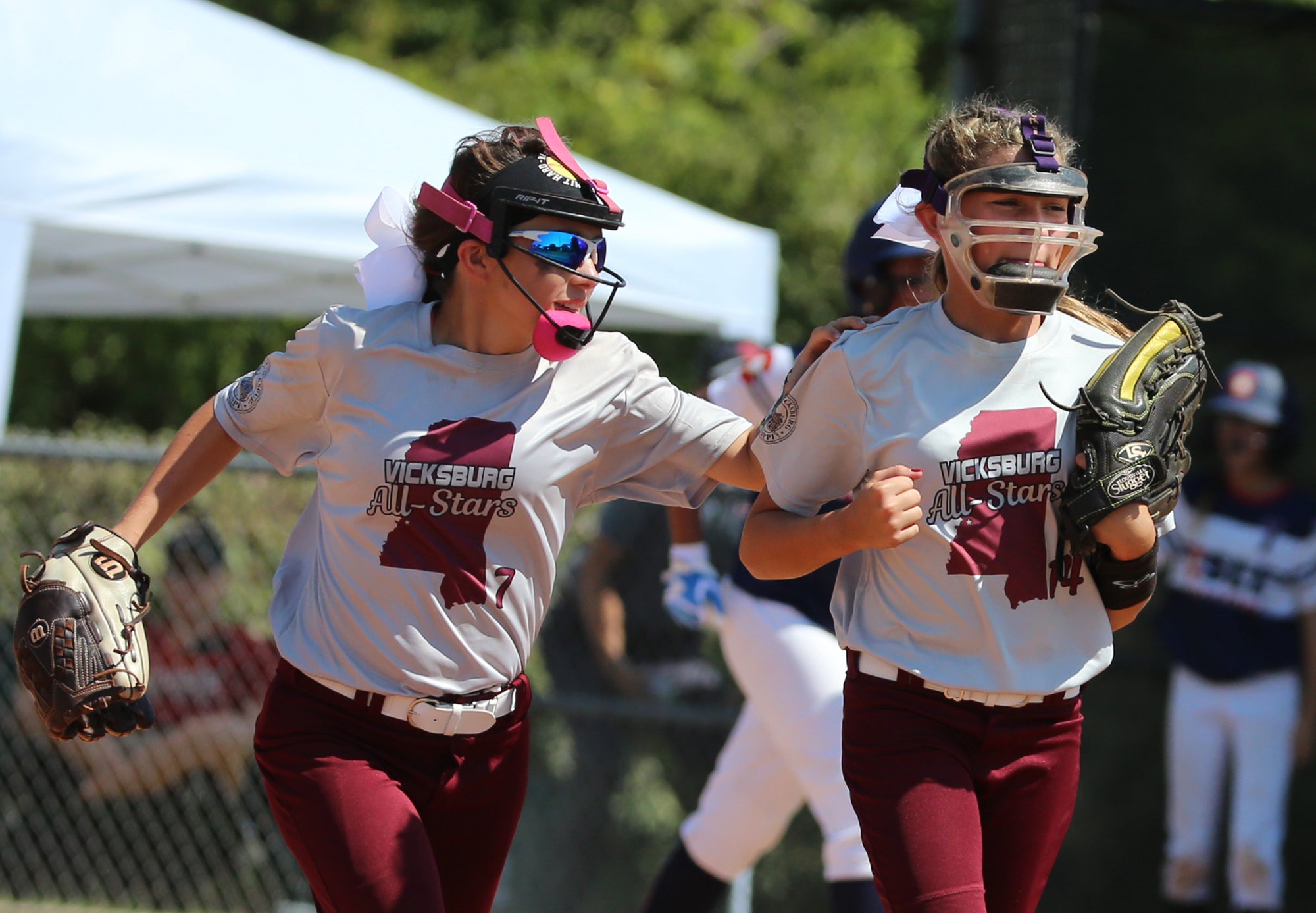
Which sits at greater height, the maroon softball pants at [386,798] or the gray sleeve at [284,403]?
the gray sleeve at [284,403]

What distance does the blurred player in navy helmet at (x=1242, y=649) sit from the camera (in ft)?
18.6

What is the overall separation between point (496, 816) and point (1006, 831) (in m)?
1.02

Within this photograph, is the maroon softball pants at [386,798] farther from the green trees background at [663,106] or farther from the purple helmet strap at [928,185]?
the green trees background at [663,106]

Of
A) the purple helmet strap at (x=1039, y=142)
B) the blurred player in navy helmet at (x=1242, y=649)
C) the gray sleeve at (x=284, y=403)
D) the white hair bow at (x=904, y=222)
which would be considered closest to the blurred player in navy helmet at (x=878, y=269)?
the white hair bow at (x=904, y=222)

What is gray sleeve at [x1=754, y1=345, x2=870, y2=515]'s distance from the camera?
8.99 ft

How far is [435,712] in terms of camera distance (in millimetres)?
2805

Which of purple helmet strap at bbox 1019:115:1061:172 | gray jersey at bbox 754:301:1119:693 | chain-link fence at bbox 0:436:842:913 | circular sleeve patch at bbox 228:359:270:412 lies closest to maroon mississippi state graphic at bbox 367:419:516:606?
circular sleeve patch at bbox 228:359:270:412

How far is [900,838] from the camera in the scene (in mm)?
2572

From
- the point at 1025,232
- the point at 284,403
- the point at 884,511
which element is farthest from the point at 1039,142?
the point at 284,403

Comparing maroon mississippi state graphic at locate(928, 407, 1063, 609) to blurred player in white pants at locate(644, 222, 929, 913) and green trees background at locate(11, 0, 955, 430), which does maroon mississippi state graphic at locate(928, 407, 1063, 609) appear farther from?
green trees background at locate(11, 0, 955, 430)

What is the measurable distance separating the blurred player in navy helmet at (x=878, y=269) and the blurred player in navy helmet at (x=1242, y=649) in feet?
7.93

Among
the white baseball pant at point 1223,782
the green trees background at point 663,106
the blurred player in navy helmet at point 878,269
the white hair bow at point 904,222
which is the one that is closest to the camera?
the white hair bow at point 904,222

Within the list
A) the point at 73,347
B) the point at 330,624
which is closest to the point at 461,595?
the point at 330,624

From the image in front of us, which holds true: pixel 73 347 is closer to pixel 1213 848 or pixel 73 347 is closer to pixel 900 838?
pixel 1213 848
